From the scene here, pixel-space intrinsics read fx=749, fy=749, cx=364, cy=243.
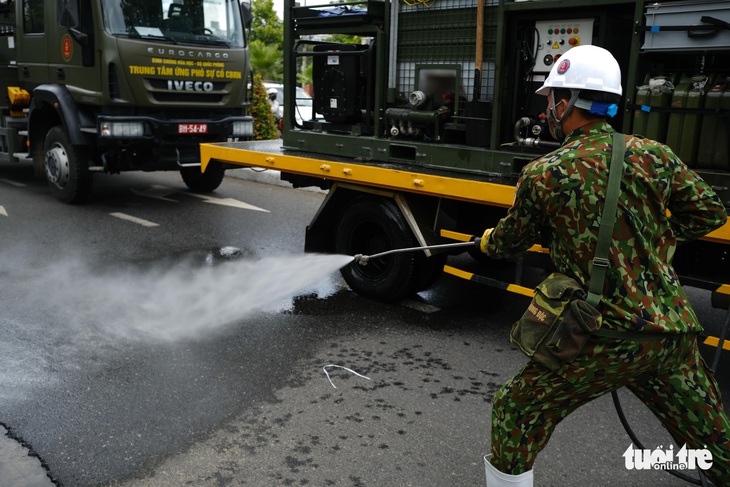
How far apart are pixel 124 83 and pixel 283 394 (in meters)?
6.44

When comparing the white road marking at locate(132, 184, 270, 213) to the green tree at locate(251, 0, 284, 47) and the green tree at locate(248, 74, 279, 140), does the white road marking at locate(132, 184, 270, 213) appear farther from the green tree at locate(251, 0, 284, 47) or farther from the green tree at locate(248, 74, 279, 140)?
the green tree at locate(251, 0, 284, 47)

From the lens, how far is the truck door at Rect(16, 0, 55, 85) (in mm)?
10289

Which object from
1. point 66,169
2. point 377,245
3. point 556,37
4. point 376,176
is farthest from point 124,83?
point 556,37

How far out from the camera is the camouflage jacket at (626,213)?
2.45 meters

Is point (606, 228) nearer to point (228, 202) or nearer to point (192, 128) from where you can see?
point (192, 128)

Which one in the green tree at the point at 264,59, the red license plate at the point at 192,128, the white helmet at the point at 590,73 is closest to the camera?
the white helmet at the point at 590,73

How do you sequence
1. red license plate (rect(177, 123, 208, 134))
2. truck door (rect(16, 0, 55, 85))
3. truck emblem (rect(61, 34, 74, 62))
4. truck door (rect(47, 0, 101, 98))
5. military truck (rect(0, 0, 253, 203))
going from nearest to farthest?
truck door (rect(47, 0, 101, 98)) → military truck (rect(0, 0, 253, 203)) → truck emblem (rect(61, 34, 74, 62)) → red license plate (rect(177, 123, 208, 134)) → truck door (rect(16, 0, 55, 85))

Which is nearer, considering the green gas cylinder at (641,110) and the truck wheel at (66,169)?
the green gas cylinder at (641,110)

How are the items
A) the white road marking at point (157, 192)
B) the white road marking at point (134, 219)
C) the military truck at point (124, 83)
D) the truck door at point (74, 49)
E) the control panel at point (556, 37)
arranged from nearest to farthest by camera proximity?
the control panel at point (556, 37) → the white road marking at point (134, 219) → the truck door at point (74, 49) → the military truck at point (124, 83) → the white road marking at point (157, 192)

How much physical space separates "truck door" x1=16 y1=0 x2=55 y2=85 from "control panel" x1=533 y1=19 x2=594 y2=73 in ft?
24.6

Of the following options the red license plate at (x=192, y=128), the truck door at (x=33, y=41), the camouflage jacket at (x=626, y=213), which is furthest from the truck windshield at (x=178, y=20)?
the camouflage jacket at (x=626, y=213)

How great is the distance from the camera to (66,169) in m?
10.0

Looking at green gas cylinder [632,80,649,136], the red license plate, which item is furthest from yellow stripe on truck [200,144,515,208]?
the red license plate

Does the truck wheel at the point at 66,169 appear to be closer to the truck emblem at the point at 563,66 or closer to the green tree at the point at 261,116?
the green tree at the point at 261,116
